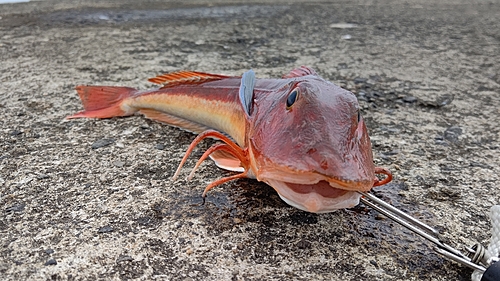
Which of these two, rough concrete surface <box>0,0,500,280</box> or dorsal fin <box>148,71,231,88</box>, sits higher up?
dorsal fin <box>148,71,231,88</box>

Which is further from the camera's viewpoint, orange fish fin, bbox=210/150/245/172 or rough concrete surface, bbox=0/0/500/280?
orange fish fin, bbox=210/150/245/172

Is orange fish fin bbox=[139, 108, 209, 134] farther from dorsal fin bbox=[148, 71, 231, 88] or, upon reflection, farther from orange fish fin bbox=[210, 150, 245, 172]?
orange fish fin bbox=[210, 150, 245, 172]

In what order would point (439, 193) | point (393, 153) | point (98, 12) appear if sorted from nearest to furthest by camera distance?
1. point (439, 193)
2. point (393, 153)
3. point (98, 12)

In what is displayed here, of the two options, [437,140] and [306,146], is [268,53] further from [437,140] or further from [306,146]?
[306,146]

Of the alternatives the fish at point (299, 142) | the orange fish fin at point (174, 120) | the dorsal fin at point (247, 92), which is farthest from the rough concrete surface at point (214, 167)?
the dorsal fin at point (247, 92)

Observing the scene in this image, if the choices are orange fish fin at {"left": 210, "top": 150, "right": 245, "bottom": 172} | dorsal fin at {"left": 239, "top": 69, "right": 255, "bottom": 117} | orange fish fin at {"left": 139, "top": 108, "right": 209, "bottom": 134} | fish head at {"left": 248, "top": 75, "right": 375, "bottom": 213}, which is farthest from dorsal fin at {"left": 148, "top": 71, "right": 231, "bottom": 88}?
fish head at {"left": 248, "top": 75, "right": 375, "bottom": 213}

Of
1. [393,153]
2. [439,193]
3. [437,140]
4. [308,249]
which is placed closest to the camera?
[308,249]

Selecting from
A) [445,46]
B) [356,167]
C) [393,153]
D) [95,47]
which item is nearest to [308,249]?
[356,167]
